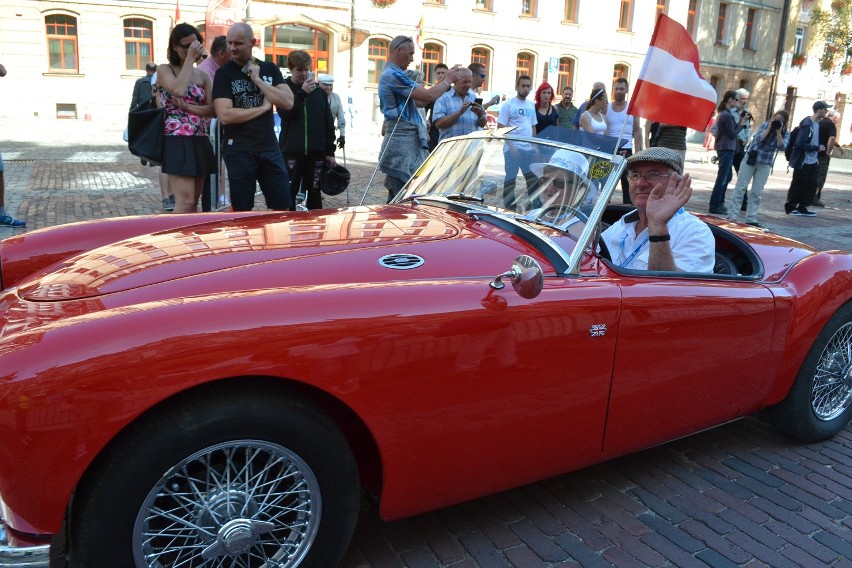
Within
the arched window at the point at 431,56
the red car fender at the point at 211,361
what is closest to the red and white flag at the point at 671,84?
the red car fender at the point at 211,361

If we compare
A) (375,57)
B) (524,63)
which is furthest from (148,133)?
(524,63)

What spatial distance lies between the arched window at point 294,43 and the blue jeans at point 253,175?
24.4 meters

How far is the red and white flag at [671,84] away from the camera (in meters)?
3.06

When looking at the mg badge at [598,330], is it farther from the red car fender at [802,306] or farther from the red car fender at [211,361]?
the red car fender at [802,306]

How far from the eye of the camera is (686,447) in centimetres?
352

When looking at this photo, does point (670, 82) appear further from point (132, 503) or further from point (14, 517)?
point (14, 517)

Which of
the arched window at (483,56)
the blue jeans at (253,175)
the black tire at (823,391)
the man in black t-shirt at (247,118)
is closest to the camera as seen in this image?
the black tire at (823,391)

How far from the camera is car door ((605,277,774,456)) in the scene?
2643mm

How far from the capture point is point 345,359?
2.04 meters

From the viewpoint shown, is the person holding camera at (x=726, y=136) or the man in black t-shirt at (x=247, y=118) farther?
the person holding camera at (x=726, y=136)

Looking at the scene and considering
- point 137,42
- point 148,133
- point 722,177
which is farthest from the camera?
point 137,42

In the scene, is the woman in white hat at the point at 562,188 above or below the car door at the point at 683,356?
above

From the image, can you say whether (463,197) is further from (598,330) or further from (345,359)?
(345,359)

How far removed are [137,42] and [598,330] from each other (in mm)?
27497
